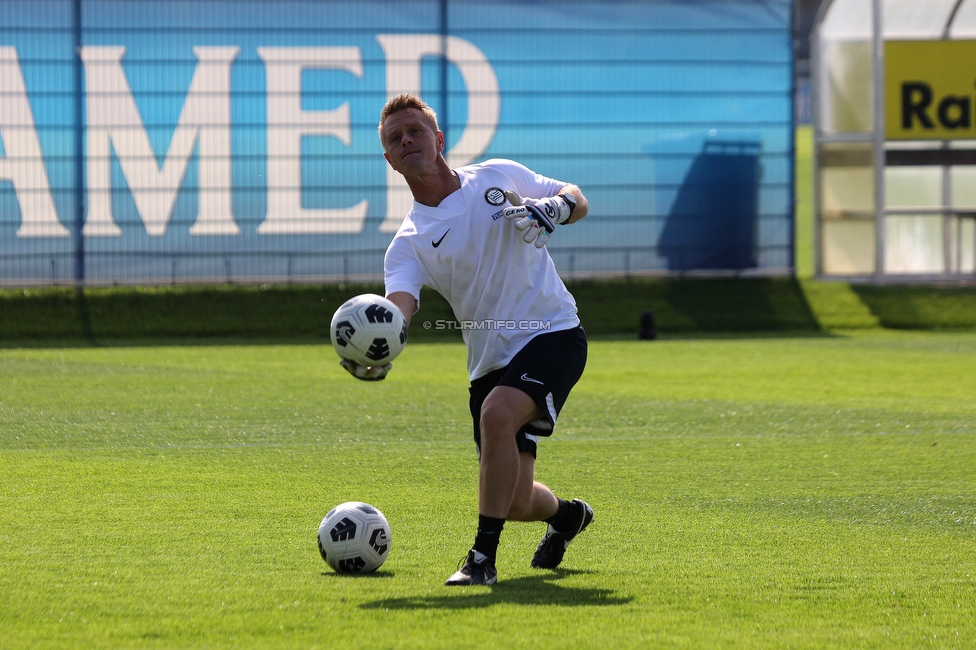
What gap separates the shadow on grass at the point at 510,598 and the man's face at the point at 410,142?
193 cm

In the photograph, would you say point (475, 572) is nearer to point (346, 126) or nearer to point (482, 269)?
point (482, 269)

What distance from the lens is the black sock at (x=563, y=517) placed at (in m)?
5.93

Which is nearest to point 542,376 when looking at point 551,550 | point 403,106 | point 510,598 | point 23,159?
point 551,550

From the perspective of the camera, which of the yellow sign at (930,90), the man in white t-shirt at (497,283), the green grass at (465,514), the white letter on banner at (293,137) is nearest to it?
the green grass at (465,514)

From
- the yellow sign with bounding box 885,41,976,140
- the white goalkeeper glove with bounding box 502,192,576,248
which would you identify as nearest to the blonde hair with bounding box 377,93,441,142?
the white goalkeeper glove with bounding box 502,192,576,248

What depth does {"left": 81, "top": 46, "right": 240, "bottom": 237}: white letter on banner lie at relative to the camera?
2408 centimetres

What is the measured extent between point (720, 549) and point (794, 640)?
1614 mm

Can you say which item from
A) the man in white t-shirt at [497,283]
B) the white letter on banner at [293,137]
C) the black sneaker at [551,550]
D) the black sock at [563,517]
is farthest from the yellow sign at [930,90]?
the black sneaker at [551,550]

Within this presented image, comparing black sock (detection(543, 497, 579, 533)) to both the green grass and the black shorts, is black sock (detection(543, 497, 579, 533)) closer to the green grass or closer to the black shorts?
the green grass

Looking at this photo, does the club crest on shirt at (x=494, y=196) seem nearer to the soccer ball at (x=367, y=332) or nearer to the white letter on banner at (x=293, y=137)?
the soccer ball at (x=367, y=332)

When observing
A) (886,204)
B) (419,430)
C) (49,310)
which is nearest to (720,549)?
(419,430)

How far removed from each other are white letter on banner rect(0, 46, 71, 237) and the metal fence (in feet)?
0.13

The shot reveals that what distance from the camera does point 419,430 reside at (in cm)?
1079

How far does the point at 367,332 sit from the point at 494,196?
3.37 feet
